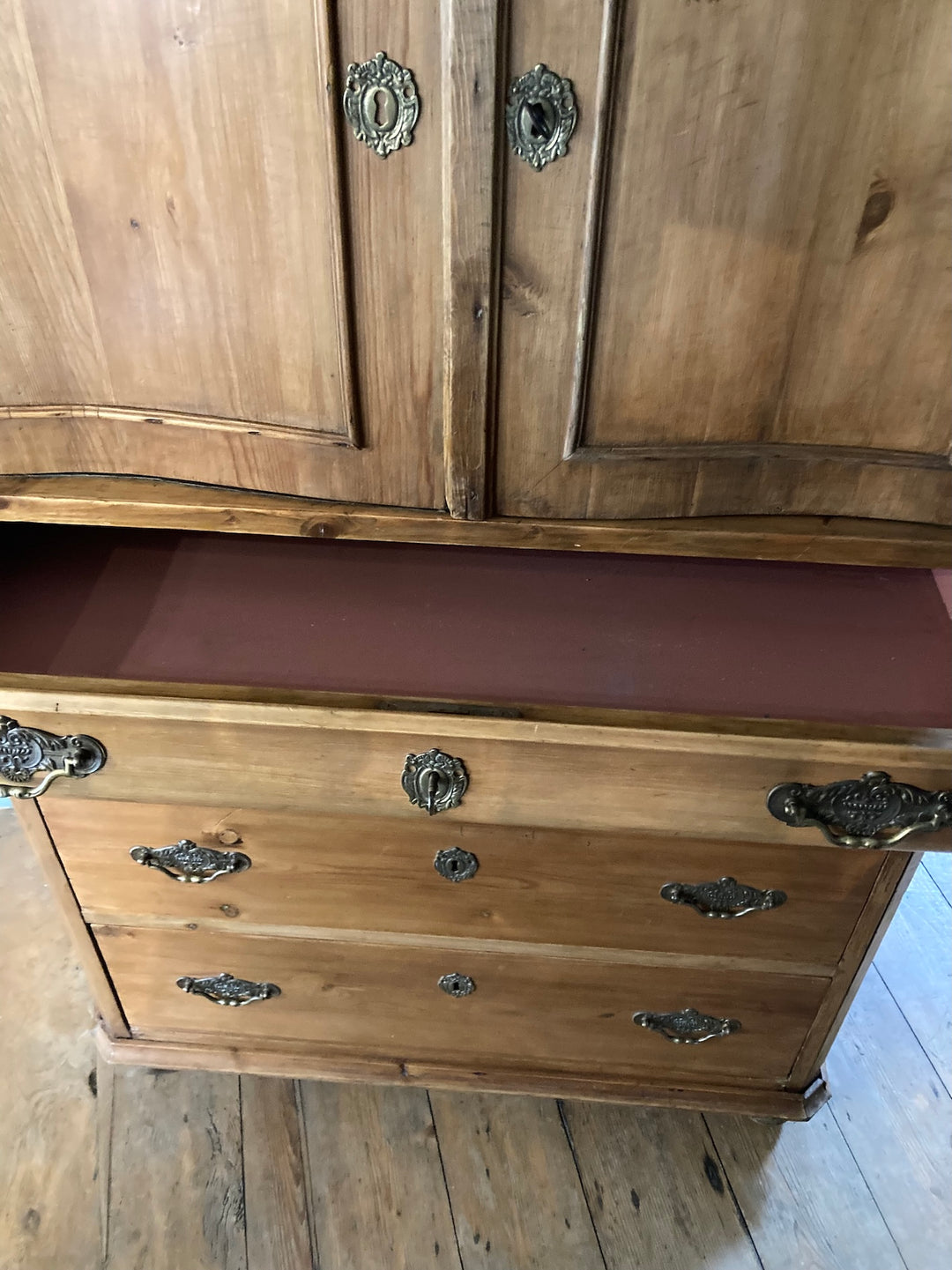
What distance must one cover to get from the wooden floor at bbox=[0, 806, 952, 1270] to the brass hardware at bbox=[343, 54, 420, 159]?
1097 millimetres

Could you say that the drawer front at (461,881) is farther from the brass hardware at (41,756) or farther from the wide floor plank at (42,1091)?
the wide floor plank at (42,1091)

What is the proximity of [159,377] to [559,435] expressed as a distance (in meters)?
0.35

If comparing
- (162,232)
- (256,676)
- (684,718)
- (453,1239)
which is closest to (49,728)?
(256,676)

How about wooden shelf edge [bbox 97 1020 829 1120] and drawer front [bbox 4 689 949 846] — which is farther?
wooden shelf edge [bbox 97 1020 829 1120]

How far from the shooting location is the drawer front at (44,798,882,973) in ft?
2.87

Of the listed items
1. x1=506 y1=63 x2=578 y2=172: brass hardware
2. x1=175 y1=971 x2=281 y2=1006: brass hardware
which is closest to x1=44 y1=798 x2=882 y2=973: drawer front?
x1=175 y1=971 x2=281 y2=1006: brass hardware

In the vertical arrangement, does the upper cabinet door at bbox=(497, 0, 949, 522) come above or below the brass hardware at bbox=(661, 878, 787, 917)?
above

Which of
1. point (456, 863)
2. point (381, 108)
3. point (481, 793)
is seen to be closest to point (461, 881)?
point (456, 863)

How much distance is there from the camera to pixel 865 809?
78 centimetres

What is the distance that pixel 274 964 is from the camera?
1.04 metres

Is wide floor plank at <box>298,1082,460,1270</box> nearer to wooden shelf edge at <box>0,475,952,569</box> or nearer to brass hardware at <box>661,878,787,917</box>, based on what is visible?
brass hardware at <box>661,878,787,917</box>

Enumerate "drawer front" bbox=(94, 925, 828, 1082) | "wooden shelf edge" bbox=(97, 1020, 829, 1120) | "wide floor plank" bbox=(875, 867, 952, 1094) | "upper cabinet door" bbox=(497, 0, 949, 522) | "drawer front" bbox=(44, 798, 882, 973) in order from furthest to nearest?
"wide floor plank" bbox=(875, 867, 952, 1094)
"wooden shelf edge" bbox=(97, 1020, 829, 1120)
"drawer front" bbox=(94, 925, 828, 1082)
"drawer front" bbox=(44, 798, 882, 973)
"upper cabinet door" bbox=(497, 0, 949, 522)

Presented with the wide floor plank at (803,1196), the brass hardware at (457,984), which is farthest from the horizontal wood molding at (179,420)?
the wide floor plank at (803,1196)

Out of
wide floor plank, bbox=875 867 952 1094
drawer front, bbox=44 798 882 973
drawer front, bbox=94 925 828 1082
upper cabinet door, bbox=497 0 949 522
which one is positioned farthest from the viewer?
wide floor plank, bbox=875 867 952 1094
